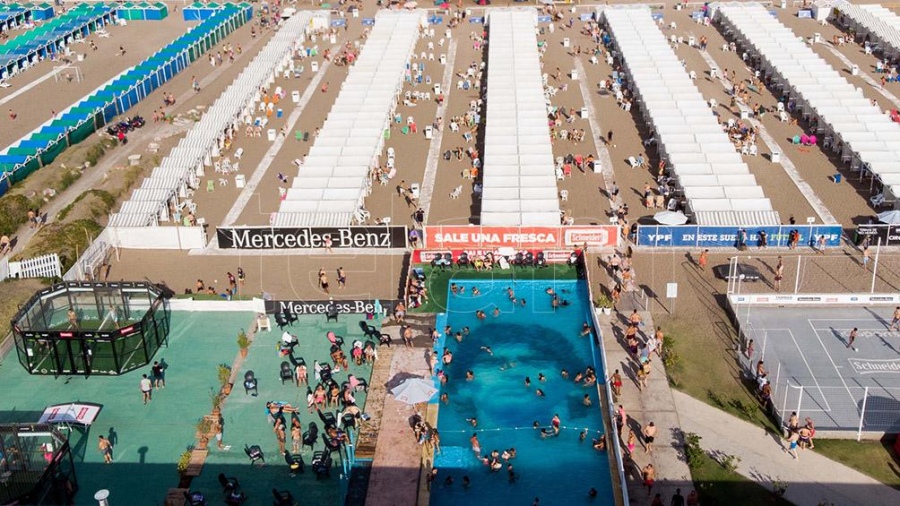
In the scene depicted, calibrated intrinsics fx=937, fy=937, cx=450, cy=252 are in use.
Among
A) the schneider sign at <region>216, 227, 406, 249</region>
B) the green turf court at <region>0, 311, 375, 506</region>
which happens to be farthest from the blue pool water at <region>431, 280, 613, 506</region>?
the schneider sign at <region>216, 227, 406, 249</region>

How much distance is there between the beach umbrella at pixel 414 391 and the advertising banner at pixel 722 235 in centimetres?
1665

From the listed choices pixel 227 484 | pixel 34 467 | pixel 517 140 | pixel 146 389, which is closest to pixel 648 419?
pixel 227 484

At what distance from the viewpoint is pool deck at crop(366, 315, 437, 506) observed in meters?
30.7

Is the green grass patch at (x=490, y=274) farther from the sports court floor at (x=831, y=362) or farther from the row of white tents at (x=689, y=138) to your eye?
the sports court floor at (x=831, y=362)

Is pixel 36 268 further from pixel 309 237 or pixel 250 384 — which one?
pixel 250 384

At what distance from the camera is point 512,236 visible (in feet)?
150

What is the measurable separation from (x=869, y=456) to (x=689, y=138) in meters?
29.0

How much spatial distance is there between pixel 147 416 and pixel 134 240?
1582 centimetres

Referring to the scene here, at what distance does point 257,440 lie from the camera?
33500mm

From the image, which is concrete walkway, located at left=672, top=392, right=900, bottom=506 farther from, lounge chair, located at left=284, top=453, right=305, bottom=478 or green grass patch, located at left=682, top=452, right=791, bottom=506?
lounge chair, located at left=284, top=453, right=305, bottom=478

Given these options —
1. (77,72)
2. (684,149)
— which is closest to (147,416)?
(684,149)

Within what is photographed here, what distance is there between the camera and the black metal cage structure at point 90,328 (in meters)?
36.8

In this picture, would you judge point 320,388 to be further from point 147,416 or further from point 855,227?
point 855,227

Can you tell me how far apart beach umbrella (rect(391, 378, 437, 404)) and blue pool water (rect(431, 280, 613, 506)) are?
994 millimetres
